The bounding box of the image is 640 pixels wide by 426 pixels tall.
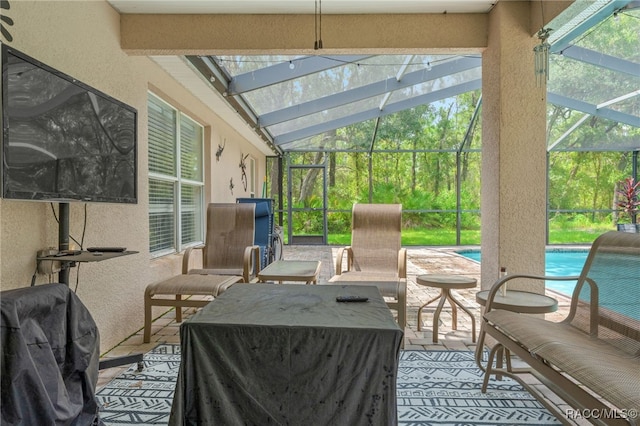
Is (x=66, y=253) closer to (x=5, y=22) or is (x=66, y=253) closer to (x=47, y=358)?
(x=47, y=358)

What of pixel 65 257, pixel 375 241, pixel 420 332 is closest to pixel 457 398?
pixel 420 332

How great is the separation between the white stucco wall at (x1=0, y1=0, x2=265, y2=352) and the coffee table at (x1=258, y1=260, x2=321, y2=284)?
3.72 feet

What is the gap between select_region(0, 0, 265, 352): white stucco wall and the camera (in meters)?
2.04

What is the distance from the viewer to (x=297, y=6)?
2859mm

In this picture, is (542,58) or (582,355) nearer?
(582,355)

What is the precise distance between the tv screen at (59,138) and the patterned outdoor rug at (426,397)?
1177mm

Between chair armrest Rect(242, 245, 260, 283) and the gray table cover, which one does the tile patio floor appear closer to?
chair armrest Rect(242, 245, 260, 283)

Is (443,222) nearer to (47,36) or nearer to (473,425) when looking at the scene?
(473,425)

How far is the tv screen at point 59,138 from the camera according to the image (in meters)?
1.71

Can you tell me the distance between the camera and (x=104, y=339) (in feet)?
9.33

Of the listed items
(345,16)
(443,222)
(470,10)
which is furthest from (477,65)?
(443,222)

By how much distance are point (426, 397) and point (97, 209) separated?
258 cm

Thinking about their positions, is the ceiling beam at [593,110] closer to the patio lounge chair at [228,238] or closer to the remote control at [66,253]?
the patio lounge chair at [228,238]

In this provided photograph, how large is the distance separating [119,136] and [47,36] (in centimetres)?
68
